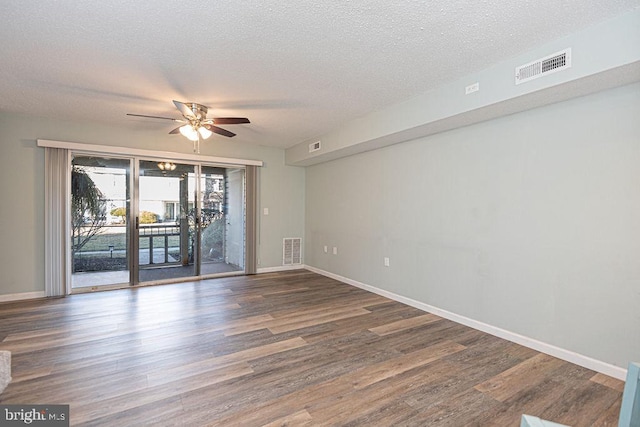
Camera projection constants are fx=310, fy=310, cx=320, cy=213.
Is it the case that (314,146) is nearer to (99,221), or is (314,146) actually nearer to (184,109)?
(184,109)

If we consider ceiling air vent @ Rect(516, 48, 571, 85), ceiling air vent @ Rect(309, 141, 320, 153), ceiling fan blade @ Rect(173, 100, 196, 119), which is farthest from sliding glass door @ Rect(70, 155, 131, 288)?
ceiling air vent @ Rect(516, 48, 571, 85)

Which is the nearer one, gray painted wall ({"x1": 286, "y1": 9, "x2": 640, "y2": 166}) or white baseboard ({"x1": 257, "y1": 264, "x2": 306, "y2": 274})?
gray painted wall ({"x1": 286, "y1": 9, "x2": 640, "y2": 166})

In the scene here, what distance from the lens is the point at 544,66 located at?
2.42 m

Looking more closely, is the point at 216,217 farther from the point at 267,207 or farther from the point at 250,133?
the point at 250,133

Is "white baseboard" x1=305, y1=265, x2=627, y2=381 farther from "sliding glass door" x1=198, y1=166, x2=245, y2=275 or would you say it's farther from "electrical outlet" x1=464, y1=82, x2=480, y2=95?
"sliding glass door" x1=198, y1=166, x2=245, y2=275

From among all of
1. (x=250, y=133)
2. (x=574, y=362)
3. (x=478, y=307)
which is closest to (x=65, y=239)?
(x=250, y=133)

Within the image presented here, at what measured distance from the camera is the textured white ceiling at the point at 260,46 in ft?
6.62

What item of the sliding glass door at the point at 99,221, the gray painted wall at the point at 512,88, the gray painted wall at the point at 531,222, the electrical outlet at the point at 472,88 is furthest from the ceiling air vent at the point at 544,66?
the sliding glass door at the point at 99,221

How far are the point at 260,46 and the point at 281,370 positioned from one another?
2.59 metres

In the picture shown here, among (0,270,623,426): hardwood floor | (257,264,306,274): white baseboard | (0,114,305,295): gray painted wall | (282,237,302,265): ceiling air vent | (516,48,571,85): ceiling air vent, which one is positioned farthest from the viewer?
(282,237,302,265): ceiling air vent

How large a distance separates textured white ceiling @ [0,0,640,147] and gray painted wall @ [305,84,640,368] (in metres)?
0.82

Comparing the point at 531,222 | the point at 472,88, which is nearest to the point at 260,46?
the point at 472,88

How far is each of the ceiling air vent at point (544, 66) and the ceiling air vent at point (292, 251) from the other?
191 inches

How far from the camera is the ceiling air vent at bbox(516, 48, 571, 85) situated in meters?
2.31
